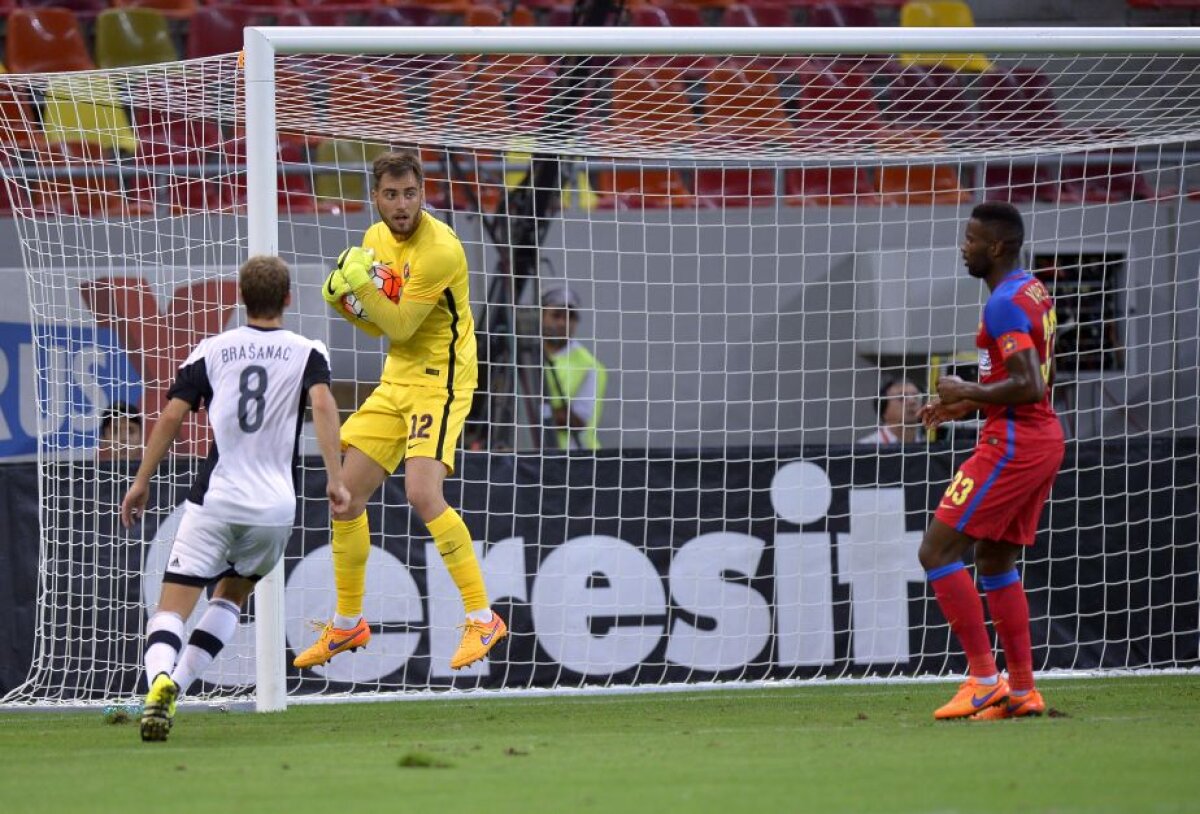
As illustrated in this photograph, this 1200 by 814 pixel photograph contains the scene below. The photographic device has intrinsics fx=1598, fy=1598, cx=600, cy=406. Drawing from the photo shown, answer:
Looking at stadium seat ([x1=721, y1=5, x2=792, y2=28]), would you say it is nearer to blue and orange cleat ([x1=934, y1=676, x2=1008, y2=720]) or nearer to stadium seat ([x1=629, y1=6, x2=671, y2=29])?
stadium seat ([x1=629, y1=6, x2=671, y2=29])

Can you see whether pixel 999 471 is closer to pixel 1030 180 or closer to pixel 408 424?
pixel 408 424

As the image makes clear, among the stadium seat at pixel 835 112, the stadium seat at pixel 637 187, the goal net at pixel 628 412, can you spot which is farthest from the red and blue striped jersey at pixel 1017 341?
the stadium seat at pixel 637 187

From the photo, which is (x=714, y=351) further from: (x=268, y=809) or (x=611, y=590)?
(x=268, y=809)

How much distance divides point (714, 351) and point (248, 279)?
5.53 m

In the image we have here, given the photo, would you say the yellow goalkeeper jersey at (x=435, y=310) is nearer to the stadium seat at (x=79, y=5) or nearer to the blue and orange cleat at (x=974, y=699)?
the blue and orange cleat at (x=974, y=699)

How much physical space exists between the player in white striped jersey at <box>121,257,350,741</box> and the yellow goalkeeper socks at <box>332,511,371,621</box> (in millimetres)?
1340

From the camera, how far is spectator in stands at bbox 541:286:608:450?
394 inches

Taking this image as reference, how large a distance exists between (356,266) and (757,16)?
26.5 ft

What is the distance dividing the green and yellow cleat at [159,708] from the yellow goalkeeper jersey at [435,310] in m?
2.04

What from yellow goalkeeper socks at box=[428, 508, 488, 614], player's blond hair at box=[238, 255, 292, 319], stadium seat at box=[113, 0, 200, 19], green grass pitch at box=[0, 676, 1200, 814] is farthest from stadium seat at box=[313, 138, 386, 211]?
player's blond hair at box=[238, 255, 292, 319]

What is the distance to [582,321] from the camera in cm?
Result: 1102

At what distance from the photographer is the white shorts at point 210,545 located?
5809mm

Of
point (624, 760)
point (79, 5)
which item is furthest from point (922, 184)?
point (624, 760)

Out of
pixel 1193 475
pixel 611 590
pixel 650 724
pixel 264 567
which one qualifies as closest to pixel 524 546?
pixel 611 590
